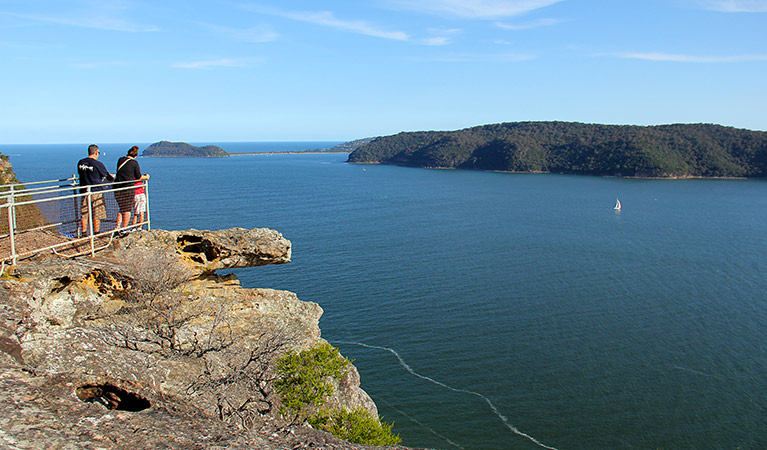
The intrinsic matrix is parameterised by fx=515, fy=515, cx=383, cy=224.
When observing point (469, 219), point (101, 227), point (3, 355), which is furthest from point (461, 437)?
point (469, 219)

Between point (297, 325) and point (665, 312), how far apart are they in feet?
85.8

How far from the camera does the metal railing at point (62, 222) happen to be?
8.61 meters

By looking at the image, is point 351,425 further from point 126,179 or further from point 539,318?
point 539,318

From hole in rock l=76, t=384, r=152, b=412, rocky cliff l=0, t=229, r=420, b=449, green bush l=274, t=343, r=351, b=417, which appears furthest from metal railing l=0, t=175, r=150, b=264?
green bush l=274, t=343, r=351, b=417

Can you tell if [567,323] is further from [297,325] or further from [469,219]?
[469,219]

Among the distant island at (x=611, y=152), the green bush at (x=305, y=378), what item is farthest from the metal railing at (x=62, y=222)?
the distant island at (x=611, y=152)

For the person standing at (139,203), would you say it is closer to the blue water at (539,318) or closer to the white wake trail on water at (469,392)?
the blue water at (539,318)

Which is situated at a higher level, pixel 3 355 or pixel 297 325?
pixel 3 355

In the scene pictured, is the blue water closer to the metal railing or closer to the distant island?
the metal railing

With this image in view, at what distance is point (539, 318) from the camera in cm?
2822

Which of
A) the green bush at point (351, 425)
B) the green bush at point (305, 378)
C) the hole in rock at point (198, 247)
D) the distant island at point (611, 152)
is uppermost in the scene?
the distant island at point (611, 152)

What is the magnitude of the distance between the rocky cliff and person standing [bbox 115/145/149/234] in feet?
2.73

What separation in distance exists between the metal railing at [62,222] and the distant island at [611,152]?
439 feet

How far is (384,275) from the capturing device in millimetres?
34719
